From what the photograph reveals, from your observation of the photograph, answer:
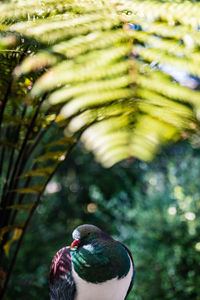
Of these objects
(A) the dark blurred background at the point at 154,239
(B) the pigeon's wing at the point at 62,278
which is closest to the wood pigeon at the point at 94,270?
(B) the pigeon's wing at the point at 62,278

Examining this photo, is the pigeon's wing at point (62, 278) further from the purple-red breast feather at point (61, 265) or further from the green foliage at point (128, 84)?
the green foliage at point (128, 84)

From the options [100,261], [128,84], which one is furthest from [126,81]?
[100,261]

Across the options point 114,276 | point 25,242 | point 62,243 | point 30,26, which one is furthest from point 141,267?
point 30,26

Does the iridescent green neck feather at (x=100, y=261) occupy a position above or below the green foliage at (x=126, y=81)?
below

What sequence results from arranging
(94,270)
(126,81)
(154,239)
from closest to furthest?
(126,81)
(94,270)
(154,239)

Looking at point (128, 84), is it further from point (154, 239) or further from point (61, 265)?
point (154, 239)

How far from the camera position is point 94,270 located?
23.6 inches

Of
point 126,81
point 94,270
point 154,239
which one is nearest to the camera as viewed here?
point 126,81

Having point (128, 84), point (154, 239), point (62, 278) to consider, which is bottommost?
point (154, 239)

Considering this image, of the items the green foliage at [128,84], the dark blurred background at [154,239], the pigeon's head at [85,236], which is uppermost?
the green foliage at [128,84]

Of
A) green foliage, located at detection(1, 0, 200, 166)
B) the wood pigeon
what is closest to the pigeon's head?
the wood pigeon

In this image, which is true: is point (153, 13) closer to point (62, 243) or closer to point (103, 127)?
point (103, 127)

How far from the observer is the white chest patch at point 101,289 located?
2.00 ft

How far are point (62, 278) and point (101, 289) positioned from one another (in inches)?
3.6
